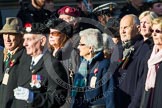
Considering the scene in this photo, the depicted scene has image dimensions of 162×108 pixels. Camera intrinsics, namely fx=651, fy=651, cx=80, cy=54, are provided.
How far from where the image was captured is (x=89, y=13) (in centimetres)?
1018

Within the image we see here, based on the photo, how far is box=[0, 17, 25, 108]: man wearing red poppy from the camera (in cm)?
727

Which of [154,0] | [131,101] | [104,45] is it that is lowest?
[131,101]

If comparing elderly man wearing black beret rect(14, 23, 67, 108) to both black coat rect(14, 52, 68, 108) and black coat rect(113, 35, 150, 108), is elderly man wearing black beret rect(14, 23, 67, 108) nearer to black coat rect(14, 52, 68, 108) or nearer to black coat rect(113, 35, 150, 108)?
black coat rect(14, 52, 68, 108)

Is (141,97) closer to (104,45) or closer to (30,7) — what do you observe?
(104,45)

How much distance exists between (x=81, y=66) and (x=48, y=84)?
77cm

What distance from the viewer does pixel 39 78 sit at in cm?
681

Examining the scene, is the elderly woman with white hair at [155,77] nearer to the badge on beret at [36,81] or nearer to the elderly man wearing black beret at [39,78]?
the elderly man wearing black beret at [39,78]

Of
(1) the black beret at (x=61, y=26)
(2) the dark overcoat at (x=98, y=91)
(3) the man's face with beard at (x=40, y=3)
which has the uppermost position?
(3) the man's face with beard at (x=40, y=3)

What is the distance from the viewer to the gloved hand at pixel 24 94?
21.4ft

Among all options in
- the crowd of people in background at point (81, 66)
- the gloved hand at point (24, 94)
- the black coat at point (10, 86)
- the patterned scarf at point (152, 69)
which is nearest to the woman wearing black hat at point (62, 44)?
the crowd of people in background at point (81, 66)

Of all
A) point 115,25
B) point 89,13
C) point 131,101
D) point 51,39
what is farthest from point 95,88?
point 89,13

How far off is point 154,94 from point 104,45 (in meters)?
0.95

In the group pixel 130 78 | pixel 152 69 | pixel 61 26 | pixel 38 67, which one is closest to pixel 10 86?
pixel 38 67

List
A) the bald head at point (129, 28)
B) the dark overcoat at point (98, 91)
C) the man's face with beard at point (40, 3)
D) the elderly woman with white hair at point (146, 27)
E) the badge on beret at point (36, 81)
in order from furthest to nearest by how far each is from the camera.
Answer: the man's face with beard at point (40, 3)
the bald head at point (129, 28)
the elderly woman with white hair at point (146, 27)
the dark overcoat at point (98, 91)
the badge on beret at point (36, 81)
